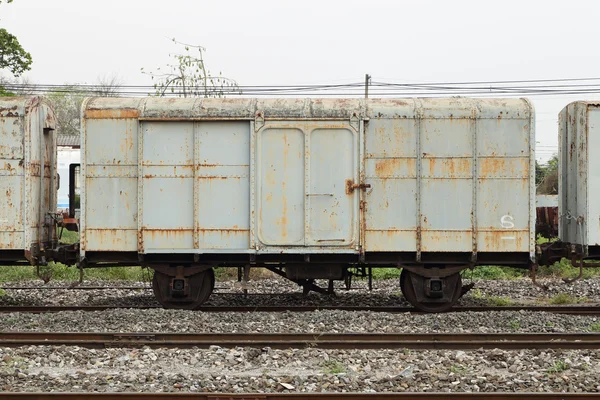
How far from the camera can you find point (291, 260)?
1256 centimetres

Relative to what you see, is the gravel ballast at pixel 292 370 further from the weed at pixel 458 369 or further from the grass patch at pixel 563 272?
the grass patch at pixel 563 272

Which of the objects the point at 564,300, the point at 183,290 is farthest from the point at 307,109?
the point at 564,300

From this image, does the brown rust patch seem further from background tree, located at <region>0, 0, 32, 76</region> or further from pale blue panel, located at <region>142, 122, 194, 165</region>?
background tree, located at <region>0, 0, 32, 76</region>

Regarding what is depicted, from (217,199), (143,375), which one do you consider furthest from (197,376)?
(217,199)

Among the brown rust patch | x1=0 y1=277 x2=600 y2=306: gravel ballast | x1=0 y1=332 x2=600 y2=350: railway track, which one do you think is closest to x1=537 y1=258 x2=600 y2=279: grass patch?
x1=0 y1=277 x2=600 y2=306: gravel ballast

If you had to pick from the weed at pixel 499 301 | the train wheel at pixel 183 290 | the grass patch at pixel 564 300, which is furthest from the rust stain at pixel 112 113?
the grass patch at pixel 564 300

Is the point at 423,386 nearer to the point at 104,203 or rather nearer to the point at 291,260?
the point at 291,260

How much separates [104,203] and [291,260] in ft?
11.2

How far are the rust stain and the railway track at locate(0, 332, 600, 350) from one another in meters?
4.22

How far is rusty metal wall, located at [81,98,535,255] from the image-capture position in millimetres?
12227

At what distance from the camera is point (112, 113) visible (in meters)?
12.4

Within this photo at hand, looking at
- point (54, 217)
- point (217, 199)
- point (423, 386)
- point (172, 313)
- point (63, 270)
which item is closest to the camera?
point (423, 386)

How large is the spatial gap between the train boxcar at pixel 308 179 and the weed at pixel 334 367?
4.06 m

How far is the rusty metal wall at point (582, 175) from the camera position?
486 inches
